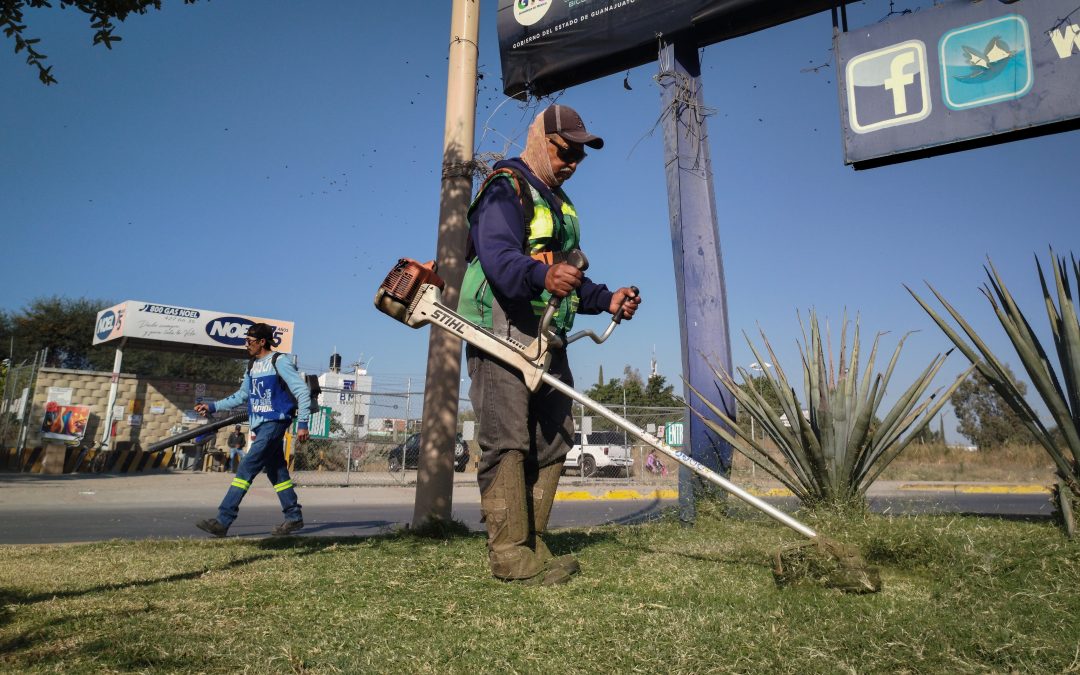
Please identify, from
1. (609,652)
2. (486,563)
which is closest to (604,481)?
(486,563)

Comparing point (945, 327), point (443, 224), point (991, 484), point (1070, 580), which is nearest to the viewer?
point (1070, 580)

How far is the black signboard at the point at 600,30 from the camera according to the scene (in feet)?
17.5

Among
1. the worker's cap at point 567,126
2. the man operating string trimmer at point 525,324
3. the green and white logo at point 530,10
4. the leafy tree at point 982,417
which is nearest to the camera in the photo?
the man operating string trimmer at point 525,324

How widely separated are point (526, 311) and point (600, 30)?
3.97 meters

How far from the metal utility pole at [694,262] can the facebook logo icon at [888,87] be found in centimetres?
104

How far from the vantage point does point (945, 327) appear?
10.0 feet

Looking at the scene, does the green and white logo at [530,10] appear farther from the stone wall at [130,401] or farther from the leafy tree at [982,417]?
the leafy tree at [982,417]

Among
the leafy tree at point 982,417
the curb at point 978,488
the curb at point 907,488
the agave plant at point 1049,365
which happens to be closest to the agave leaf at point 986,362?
the agave plant at point 1049,365

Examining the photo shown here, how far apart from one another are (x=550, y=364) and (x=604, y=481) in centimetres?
1404

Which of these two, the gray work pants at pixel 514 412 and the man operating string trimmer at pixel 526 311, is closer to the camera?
the man operating string trimmer at pixel 526 311

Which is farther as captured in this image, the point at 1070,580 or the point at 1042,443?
the point at 1042,443

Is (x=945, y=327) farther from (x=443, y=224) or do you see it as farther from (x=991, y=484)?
(x=991, y=484)

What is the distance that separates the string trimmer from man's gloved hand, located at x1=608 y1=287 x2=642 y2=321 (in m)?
0.03

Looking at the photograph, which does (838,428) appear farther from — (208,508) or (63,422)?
(63,422)
